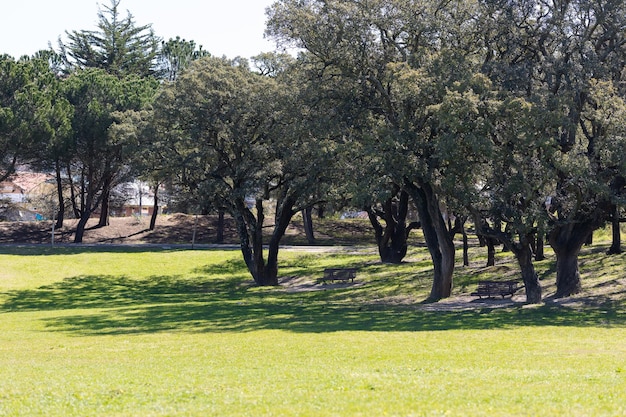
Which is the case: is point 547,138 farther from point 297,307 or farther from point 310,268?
point 310,268

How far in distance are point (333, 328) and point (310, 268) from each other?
22.8 m

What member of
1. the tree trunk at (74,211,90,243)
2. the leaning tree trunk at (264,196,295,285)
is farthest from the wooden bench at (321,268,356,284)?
the tree trunk at (74,211,90,243)

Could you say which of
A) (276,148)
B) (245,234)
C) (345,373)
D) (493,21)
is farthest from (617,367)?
(245,234)

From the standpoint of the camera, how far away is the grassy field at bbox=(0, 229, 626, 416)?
33.2ft

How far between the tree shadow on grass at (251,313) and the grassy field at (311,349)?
0.26 ft

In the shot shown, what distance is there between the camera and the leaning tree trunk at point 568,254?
2827cm

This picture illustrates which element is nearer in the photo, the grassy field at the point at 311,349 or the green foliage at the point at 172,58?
the grassy field at the point at 311,349

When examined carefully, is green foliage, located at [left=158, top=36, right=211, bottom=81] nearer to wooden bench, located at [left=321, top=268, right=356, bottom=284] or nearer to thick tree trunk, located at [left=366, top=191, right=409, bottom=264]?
thick tree trunk, located at [left=366, top=191, right=409, bottom=264]

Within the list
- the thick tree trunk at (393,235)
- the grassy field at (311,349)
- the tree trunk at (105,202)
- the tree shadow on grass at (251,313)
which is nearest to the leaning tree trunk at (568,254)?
the grassy field at (311,349)

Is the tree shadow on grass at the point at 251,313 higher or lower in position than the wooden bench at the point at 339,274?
lower

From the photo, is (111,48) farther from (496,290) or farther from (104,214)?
(496,290)

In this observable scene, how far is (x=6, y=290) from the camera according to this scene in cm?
3762

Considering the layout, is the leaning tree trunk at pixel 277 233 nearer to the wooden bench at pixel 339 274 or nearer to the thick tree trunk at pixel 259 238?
the thick tree trunk at pixel 259 238

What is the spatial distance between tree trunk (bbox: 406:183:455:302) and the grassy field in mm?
1201
